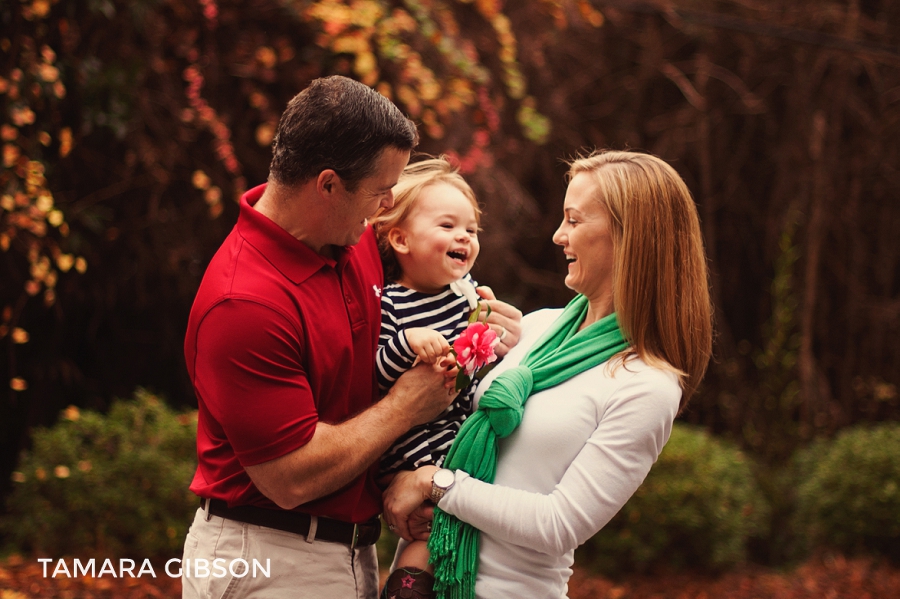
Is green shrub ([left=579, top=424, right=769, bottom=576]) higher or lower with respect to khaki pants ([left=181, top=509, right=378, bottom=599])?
lower

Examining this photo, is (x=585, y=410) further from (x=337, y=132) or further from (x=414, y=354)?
(x=337, y=132)

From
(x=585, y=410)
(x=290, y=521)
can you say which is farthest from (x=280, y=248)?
(x=585, y=410)

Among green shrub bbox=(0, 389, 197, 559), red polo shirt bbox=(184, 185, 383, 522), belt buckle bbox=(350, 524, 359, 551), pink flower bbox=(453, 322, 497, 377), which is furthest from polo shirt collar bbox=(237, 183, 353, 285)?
green shrub bbox=(0, 389, 197, 559)

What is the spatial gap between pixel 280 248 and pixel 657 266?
0.86 m

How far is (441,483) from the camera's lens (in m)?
1.87

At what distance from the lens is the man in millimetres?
1699

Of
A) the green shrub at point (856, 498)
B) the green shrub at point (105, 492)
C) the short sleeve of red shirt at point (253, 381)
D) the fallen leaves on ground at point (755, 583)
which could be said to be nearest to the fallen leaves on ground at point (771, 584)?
the fallen leaves on ground at point (755, 583)

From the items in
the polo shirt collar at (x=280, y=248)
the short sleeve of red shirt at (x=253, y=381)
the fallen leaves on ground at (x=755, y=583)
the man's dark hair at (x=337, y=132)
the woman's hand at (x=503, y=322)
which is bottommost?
the fallen leaves on ground at (x=755, y=583)

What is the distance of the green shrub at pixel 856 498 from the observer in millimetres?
4711

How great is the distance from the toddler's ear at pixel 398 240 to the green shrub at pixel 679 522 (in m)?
Result: 3.03

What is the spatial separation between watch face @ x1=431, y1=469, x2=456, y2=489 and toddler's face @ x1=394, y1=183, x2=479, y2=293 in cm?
49

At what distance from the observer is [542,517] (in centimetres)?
178

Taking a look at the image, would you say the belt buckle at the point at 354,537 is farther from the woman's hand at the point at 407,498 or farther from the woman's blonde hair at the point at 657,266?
the woman's blonde hair at the point at 657,266

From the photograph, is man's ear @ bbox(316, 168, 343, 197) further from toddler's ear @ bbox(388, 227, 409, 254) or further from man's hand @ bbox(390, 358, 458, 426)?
man's hand @ bbox(390, 358, 458, 426)
